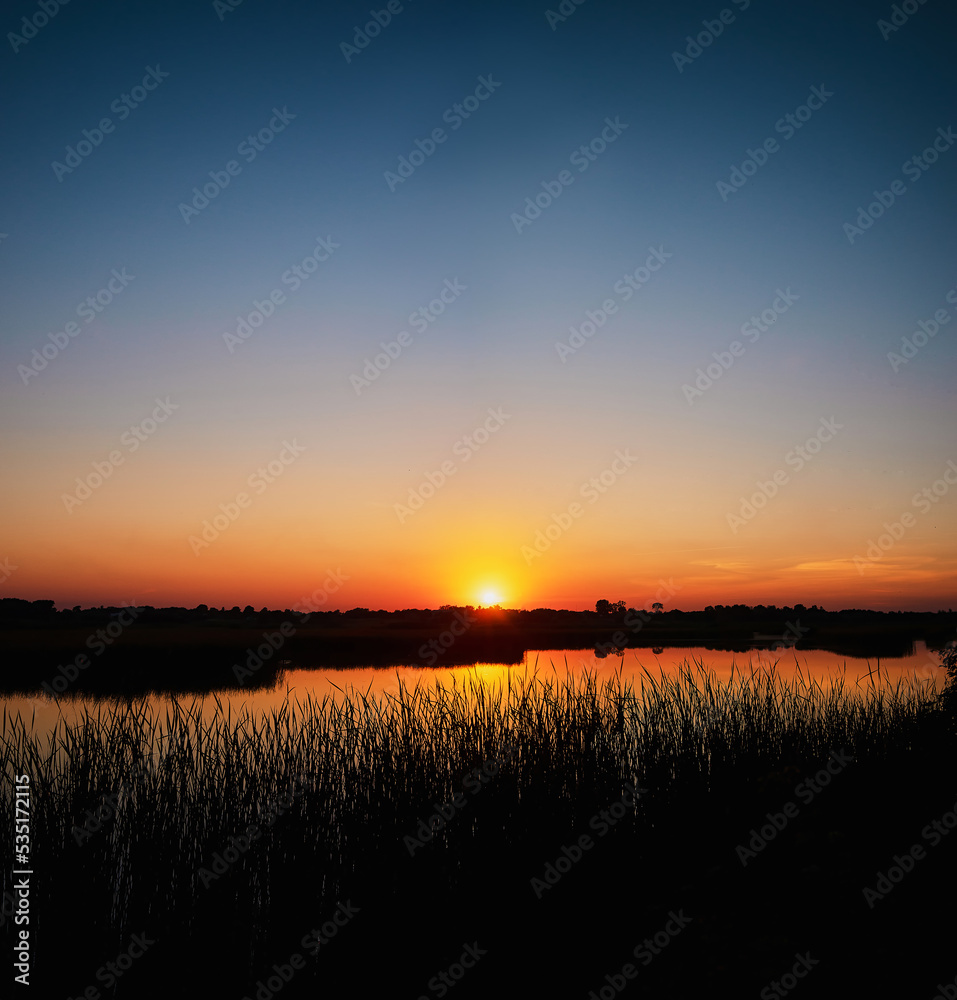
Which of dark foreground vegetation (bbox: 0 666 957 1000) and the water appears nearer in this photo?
dark foreground vegetation (bbox: 0 666 957 1000)

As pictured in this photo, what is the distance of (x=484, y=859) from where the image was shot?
20.3 ft

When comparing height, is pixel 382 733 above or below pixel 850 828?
above

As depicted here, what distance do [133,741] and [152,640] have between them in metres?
33.3

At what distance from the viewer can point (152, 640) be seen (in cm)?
3625

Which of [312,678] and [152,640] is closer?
[312,678]

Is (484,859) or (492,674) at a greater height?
(484,859)

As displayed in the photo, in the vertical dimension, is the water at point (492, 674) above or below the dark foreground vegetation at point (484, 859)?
below

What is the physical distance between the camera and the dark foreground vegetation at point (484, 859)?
482cm

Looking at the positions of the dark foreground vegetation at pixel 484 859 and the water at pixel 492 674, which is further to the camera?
the water at pixel 492 674

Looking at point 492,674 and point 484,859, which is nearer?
point 484,859

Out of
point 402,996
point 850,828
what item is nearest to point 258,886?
point 402,996

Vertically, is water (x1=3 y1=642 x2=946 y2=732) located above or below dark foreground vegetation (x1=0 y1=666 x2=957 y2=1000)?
below

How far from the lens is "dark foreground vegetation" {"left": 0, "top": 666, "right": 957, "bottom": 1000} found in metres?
4.82

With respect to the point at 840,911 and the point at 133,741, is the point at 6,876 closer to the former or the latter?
the point at 133,741
